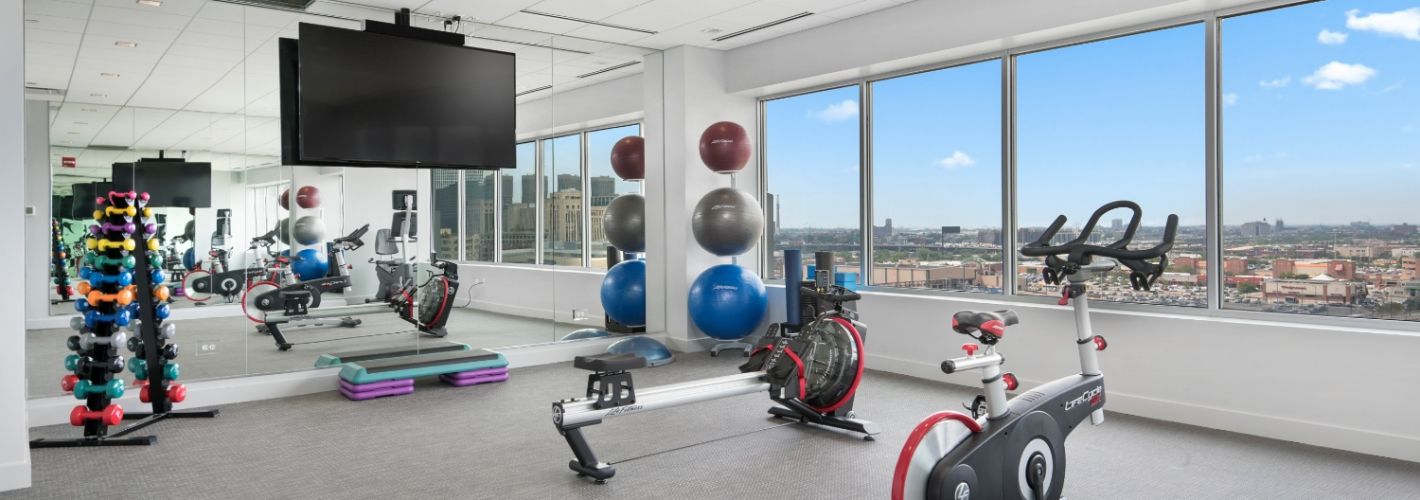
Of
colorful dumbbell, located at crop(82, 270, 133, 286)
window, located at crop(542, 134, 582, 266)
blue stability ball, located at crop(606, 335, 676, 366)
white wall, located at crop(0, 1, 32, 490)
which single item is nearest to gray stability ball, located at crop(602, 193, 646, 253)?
window, located at crop(542, 134, 582, 266)

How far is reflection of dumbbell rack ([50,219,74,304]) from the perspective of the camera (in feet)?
16.9

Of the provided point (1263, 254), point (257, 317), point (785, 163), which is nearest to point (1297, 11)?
point (1263, 254)

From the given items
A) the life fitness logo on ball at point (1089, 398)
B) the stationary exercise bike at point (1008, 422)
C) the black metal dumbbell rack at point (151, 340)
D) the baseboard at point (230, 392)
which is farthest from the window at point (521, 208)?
the life fitness logo on ball at point (1089, 398)

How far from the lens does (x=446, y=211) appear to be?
21.2ft

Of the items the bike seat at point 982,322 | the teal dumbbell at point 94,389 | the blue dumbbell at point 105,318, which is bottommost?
the teal dumbbell at point 94,389

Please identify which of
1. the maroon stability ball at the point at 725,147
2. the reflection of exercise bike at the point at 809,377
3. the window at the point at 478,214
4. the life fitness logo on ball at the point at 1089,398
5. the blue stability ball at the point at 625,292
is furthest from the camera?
the blue stability ball at the point at 625,292

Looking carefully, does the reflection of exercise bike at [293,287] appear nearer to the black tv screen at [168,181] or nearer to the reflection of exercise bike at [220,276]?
the reflection of exercise bike at [220,276]

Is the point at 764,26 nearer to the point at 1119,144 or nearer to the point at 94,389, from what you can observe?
the point at 1119,144

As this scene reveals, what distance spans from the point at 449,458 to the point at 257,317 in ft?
7.65

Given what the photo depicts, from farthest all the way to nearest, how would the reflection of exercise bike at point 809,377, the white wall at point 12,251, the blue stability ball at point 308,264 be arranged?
1. the blue stability ball at point 308,264
2. the reflection of exercise bike at point 809,377
3. the white wall at point 12,251

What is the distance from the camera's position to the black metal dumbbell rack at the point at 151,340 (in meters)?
4.85

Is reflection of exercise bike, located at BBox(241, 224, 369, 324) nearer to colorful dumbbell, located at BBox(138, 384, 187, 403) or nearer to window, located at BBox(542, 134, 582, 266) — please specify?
colorful dumbbell, located at BBox(138, 384, 187, 403)

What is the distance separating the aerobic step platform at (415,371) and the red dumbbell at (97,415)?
1.39 m

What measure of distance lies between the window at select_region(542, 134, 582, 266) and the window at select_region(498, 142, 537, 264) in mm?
112
